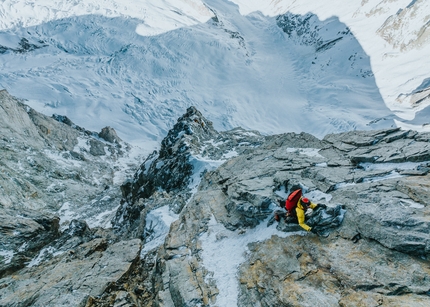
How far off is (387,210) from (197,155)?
1551 centimetres

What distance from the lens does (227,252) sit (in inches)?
372

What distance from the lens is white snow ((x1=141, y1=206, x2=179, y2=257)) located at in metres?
12.8

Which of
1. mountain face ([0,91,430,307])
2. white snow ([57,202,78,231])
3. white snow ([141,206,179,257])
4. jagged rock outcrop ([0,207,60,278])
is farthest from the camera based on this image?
white snow ([57,202,78,231])

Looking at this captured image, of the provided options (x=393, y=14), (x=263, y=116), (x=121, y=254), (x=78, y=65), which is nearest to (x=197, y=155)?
(x=121, y=254)

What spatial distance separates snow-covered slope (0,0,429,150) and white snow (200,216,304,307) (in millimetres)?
46025

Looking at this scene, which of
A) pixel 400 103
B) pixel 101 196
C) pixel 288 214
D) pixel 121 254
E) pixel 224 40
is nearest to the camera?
pixel 288 214

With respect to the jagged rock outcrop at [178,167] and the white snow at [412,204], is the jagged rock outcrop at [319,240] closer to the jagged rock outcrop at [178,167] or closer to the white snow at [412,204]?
the white snow at [412,204]

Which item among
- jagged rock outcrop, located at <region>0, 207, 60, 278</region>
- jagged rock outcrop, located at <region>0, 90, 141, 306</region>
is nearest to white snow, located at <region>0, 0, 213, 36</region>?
jagged rock outcrop, located at <region>0, 90, 141, 306</region>

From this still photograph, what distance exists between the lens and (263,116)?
6034 centimetres

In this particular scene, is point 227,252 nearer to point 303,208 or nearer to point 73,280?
point 303,208

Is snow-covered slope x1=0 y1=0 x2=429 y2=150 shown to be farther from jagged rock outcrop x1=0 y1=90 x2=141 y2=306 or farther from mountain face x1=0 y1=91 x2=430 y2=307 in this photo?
mountain face x1=0 y1=91 x2=430 y2=307

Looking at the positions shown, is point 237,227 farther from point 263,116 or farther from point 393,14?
point 393,14

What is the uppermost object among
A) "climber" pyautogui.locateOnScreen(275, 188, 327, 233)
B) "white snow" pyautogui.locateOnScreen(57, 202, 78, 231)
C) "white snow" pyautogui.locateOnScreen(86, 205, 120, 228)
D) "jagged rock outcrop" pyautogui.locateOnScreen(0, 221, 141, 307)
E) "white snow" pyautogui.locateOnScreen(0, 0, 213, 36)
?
"white snow" pyautogui.locateOnScreen(0, 0, 213, 36)

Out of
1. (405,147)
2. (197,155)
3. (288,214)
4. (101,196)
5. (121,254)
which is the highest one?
(405,147)
